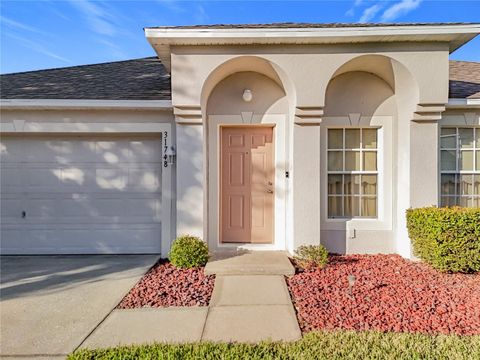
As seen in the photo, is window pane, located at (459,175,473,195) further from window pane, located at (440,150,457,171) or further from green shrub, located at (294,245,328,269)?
green shrub, located at (294,245,328,269)

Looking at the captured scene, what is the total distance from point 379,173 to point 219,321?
4.39 m

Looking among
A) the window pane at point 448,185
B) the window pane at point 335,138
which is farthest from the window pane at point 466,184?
the window pane at point 335,138

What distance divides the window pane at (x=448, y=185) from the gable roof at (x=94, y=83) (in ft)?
19.8

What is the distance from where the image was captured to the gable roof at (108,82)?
6004 millimetres

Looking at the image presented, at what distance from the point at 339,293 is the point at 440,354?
140 centimetres

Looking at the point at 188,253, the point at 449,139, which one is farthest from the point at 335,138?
the point at 188,253

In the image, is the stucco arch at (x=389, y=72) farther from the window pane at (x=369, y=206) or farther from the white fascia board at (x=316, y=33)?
the window pane at (x=369, y=206)

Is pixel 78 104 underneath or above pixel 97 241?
above

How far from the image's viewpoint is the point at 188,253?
16.4 feet

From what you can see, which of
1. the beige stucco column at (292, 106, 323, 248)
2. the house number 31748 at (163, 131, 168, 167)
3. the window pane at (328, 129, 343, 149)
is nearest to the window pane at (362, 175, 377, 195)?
the window pane at (328, 129, 343, 149)

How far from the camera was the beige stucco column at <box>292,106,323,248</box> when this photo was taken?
17.7 feet

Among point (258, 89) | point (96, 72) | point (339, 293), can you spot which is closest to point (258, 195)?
point (258, 89)

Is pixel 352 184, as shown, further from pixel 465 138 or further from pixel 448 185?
pixel 465 138

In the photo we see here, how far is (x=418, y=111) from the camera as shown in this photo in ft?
17.3
